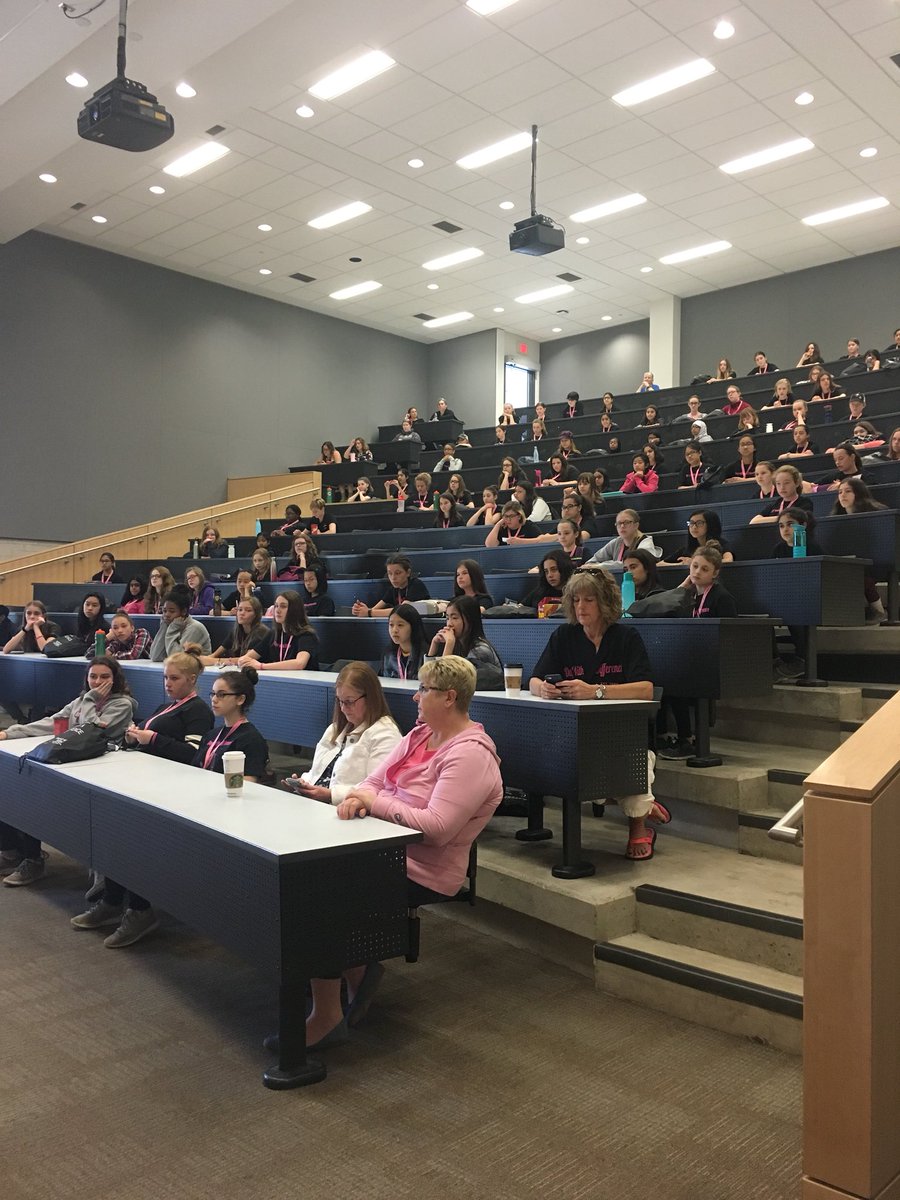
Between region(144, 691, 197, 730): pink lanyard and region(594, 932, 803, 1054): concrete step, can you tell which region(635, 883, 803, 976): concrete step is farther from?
region(144, 691, 197, 730): pink lanyard

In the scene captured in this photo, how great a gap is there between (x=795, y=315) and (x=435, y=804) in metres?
12.7

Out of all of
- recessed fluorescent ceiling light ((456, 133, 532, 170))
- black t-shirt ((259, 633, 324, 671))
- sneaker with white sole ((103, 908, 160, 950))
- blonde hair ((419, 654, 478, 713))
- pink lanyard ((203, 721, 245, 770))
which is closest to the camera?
blonde hair ((419, 654, 478, 713))

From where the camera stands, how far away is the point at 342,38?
22.9ft

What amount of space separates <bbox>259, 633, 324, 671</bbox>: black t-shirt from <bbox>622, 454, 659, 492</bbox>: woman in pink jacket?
160 inches

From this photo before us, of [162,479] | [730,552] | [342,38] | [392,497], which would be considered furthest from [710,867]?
[162,479]

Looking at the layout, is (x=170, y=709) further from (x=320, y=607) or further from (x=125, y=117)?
(x=125, y=117)

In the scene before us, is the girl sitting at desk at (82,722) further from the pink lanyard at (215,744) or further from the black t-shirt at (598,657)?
the black t-shirt at (598,657)

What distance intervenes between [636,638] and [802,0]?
6.29 meters

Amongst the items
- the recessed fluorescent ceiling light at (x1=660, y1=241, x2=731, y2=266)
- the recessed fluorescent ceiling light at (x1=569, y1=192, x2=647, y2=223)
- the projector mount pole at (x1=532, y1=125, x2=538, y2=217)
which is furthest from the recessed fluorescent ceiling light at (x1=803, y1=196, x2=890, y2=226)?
the projector mount pole at (x1=532, y1=125, x2=538, y2=217)

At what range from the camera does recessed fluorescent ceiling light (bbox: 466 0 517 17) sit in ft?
22.9

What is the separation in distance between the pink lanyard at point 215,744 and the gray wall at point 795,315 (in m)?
11.8

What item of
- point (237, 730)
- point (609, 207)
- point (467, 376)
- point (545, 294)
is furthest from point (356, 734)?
point (467, 376)

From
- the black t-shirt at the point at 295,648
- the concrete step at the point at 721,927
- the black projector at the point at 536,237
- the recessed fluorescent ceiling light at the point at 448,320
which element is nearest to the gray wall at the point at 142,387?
the recessed fluorescent ceiling light at the point at 448,320

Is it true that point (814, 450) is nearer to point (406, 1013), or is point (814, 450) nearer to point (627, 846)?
point (627, 846)
